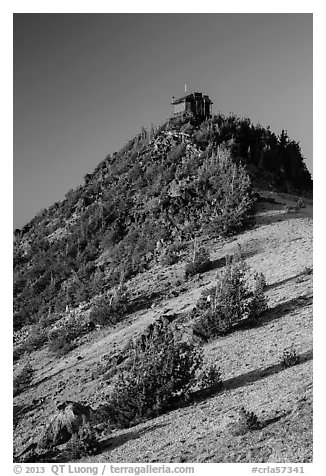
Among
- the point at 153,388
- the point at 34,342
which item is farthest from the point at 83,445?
the point at 34,342

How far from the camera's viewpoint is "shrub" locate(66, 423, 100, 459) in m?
12.6

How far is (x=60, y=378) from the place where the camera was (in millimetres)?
20953

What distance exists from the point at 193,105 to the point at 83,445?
1508 inches

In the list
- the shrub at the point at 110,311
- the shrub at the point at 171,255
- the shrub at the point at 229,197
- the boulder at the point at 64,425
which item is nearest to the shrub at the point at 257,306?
the boulder at the point at 64,425

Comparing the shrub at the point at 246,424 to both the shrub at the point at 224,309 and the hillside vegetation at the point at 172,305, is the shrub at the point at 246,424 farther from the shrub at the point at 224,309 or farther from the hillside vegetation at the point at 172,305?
the shrub at the point at 224,309

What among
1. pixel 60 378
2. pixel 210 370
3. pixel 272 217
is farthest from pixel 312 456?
pixel 272 217

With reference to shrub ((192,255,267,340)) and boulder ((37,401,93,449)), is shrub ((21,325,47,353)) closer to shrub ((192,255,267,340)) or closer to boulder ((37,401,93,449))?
shrub ((192,255,267,340))

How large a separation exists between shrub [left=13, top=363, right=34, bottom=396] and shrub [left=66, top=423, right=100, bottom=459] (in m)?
9.84

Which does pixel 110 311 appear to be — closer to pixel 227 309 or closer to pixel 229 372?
pixel 227 309

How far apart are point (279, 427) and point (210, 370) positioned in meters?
3.79

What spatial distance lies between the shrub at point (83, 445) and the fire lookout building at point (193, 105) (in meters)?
37.1

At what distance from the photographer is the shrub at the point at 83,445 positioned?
1259 cm
